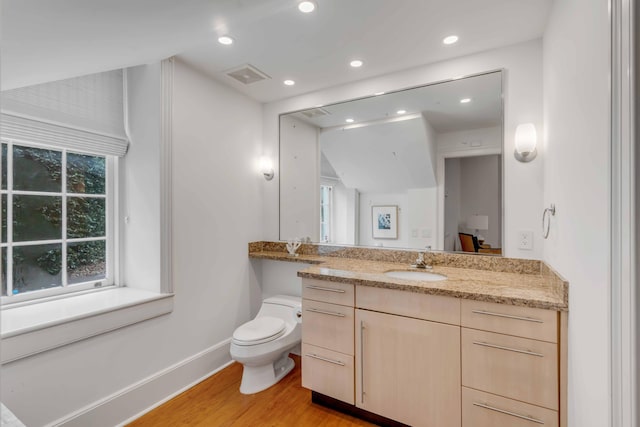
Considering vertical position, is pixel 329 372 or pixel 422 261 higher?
pixel 422 261

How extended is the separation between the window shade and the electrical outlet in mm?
2688

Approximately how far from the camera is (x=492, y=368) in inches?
58.2

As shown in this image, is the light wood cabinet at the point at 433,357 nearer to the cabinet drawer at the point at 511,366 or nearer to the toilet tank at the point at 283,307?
the cabinet drawer at the point at 511,366

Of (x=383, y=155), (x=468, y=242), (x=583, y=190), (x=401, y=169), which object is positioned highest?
(x=383, y=155)

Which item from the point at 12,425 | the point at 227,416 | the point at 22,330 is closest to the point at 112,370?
the point at 22,330

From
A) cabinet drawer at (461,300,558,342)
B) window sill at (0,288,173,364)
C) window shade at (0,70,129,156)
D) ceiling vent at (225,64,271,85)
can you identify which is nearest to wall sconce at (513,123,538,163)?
cabinet drawer at (461,300,558,342)

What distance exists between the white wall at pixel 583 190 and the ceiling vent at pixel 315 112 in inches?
62.0

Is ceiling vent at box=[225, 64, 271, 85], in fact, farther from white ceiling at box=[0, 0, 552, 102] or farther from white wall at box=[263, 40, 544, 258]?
white wall at box=[263, 40, 544, 258]

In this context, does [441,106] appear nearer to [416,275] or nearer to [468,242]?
[468,242]

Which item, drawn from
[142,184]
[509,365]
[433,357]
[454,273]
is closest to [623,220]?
[509,365]

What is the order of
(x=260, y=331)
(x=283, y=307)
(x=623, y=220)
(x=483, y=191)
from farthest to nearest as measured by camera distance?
(x=283, y=307)
(x=260, y=331)
(x=483, y=191)
(x=623, y=220)

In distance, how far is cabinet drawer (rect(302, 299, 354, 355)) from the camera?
1.86 metres

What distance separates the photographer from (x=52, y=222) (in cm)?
187

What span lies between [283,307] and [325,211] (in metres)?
0.88
